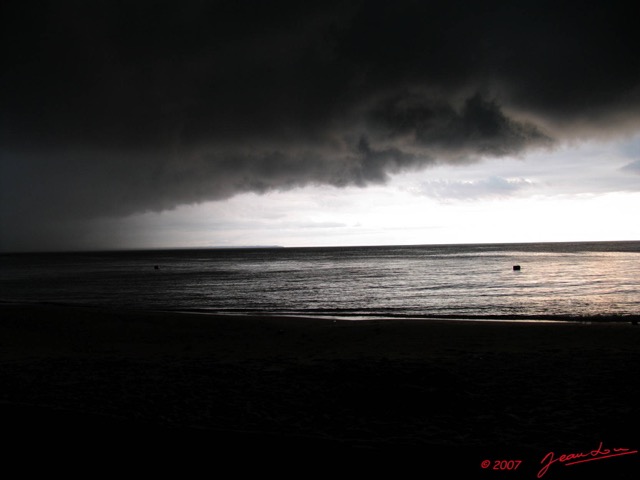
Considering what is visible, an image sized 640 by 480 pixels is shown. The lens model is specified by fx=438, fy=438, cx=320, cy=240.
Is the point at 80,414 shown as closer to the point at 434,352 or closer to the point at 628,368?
the point at 434,352

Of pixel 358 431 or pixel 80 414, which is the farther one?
pixel 358 431

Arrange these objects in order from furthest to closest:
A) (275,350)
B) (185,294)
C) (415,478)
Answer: (185,294), (275,350), (415,478)

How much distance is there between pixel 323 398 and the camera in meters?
9.77

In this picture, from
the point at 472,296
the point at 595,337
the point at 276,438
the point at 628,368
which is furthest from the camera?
the point at 472,296

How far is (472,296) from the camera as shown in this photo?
3675cm

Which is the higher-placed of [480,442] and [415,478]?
[415,478]

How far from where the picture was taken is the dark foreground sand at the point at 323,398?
15.2ft

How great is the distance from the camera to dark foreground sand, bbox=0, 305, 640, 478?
4.62 meters

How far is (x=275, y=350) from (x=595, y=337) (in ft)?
41.5

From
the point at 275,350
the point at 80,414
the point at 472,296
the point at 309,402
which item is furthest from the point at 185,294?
the point at 80,414
